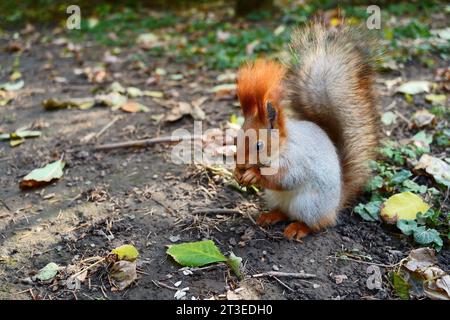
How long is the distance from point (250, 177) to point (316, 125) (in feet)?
1.16

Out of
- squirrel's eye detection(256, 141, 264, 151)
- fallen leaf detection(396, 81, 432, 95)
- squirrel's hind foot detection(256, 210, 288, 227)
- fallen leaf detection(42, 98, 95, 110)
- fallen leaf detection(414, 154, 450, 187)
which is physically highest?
squirrel's eye detection(256, 141, 264, 151)

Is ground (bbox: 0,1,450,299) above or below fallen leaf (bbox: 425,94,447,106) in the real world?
below

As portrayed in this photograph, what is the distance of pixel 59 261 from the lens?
1.56m

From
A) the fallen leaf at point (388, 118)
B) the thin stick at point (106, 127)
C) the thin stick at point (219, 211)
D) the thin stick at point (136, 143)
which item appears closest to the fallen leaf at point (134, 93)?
the thin stick at point (106, 127)

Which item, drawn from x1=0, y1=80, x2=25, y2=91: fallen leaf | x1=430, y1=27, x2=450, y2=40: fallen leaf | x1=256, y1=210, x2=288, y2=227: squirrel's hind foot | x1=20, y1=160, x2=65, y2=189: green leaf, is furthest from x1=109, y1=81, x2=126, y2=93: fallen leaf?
x1=430, y1=27, x2=450, y2=40: fallen leaf

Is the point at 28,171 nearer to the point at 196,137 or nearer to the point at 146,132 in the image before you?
the point at 146,132

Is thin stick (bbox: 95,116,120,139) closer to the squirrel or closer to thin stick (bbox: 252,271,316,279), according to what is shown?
the squirrel

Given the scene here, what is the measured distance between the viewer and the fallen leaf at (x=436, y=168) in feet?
6.13

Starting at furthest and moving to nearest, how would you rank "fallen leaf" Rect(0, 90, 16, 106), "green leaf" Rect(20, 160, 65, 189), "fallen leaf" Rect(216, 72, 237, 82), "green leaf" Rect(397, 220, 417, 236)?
"fallen leaf" Rect(216, 72, 237, 82) → "fallen leaf" Rect(0, 90, 16, 106) → "green leaf" Rect(20, 160, 65, 189) → "green leaf" Rect(397, 220, 417, 236)

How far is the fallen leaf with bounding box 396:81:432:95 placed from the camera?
2.66 m

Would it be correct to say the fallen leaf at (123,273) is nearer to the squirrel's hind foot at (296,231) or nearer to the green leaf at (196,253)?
the green leaf at (196,253)

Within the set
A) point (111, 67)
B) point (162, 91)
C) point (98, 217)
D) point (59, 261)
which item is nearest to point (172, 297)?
point (59, 261)
